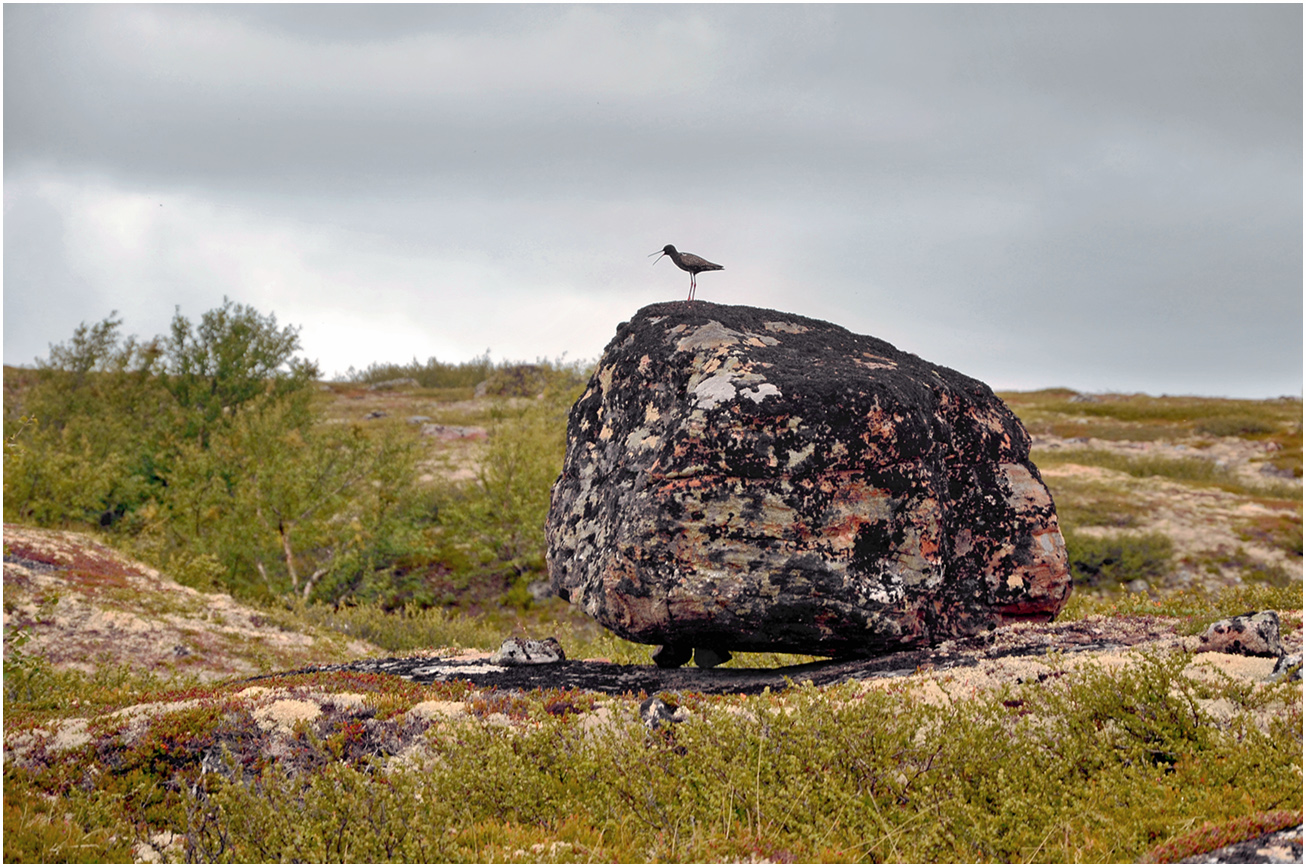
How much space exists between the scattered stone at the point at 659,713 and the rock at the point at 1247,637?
4.82 meters

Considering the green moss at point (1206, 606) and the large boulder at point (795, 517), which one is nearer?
the large boulder at point (795, 517)

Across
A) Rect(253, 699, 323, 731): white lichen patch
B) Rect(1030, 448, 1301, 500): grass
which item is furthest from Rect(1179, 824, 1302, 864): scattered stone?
Rect(1030, 448, 1301, 500): grass

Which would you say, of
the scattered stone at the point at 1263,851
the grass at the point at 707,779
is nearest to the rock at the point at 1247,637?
the grass at the point at 707,779

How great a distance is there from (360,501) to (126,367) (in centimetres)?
1913

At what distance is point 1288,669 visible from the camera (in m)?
6.56

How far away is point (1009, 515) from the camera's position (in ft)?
31.2

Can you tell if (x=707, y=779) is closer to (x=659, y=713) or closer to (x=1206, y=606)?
(x=659, y=713)

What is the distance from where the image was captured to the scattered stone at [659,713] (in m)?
6.75

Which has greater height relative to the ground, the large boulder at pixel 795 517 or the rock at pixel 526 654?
the large boulder at pixel 795 517

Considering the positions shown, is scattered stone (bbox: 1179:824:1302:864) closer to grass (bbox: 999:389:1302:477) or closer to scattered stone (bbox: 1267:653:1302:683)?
scattered stone (bbox: 1267:653:1302:683)

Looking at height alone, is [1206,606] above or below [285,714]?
above

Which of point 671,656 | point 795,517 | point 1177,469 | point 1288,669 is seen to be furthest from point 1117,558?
point 795,517

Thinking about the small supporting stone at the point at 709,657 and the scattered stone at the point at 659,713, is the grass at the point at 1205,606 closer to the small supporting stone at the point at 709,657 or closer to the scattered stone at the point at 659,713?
the small supporting stone at the point at 709,657

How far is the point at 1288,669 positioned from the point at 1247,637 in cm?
86
